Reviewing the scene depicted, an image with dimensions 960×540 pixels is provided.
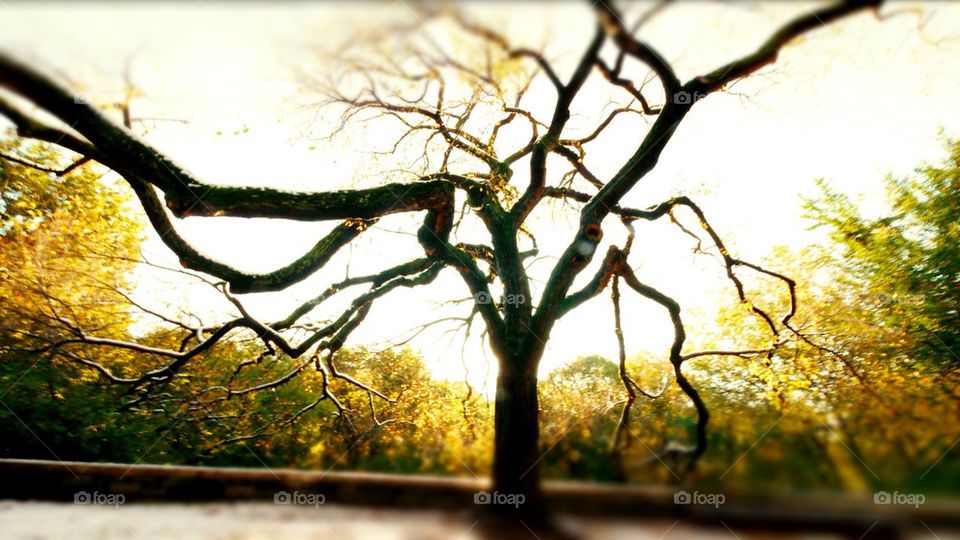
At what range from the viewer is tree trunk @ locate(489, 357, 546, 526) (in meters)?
3.66

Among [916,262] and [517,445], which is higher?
[916,262]

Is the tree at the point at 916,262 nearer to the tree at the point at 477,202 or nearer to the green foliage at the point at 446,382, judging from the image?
the green foliage at the point at 446,382

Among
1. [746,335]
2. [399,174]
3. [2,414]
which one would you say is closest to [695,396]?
[399,174]

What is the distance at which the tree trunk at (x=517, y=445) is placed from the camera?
144 inches

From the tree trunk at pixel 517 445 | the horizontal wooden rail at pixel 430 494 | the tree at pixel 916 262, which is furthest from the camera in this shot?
the tree at pixel 916 262

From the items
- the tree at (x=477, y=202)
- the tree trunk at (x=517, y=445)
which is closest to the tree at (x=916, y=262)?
the tree at (x=477, y=202)

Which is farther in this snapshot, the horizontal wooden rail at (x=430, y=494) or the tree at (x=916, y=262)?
the tree at (x=916, y=262)

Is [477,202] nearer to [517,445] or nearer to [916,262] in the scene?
[517,445]

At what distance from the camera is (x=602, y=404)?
8586mm

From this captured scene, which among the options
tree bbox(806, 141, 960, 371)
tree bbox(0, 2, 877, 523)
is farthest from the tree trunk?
tree bbox(806, 141, 960, 371)

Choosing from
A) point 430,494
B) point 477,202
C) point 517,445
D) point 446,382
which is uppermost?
point 477,202

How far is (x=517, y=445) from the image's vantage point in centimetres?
429

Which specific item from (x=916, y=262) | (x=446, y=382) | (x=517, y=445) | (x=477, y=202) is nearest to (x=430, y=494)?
(x=517, y=445)

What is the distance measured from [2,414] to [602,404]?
590 inches
